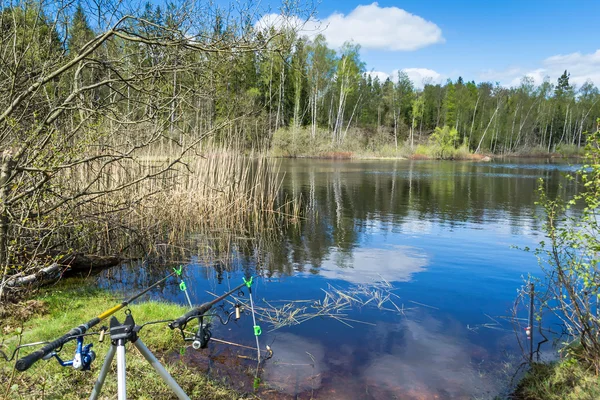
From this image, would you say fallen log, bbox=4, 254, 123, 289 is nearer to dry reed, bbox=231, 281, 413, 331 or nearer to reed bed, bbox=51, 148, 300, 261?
reed bed, bbox=51, 148, 300, 261

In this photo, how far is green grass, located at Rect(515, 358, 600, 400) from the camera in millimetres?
3955

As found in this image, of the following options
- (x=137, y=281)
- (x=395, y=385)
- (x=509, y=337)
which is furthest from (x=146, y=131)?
(x=509, y=337)

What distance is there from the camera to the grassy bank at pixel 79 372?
358cm

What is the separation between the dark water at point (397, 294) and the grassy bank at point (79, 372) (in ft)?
2.62

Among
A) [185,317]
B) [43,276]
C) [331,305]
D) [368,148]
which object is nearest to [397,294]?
[331,305]

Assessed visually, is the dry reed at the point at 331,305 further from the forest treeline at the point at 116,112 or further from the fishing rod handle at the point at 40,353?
the fishing rod handle at the point at 40,353

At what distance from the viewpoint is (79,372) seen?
Result: 12.9 feet

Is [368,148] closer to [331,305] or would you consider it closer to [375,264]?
[375,264]

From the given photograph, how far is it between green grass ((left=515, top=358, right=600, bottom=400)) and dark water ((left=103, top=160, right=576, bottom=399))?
0.81ft

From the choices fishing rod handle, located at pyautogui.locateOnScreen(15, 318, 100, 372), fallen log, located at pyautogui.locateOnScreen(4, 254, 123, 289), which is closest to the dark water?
fallen log, located at pyautogui.locateOnScreen(4, 254, 123, 289)

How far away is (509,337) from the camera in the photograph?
5.94 m

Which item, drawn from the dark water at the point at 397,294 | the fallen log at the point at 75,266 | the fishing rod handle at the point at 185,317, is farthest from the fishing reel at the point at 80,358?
the fallen log at the point at 75,266

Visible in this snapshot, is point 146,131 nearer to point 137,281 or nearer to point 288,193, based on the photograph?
point 137,281

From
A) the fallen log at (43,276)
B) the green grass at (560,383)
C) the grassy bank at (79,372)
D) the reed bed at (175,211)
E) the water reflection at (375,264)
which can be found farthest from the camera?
Answer: the water reflection at (375,264)
